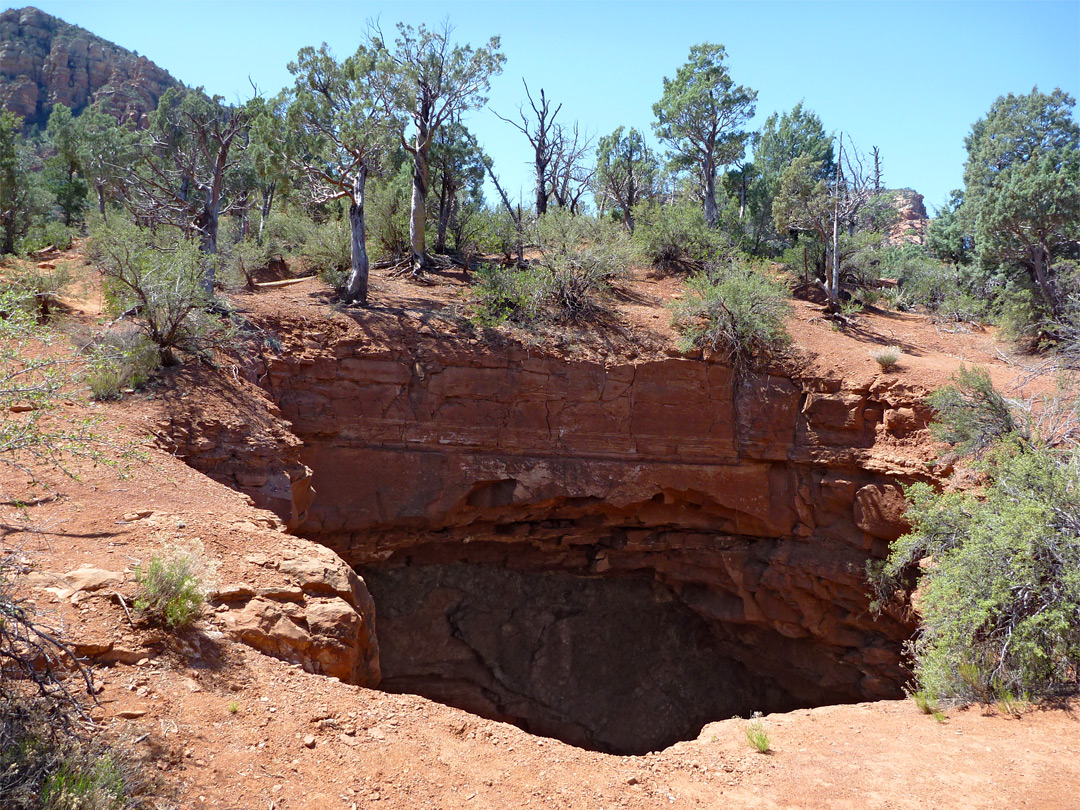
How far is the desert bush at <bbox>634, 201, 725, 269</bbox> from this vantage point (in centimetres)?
1714

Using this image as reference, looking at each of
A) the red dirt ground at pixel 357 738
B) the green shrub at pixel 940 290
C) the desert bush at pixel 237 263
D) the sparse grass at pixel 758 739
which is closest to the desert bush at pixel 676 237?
the green shrub at pixel 940 290

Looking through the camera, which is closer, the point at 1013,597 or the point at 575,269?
the point at 1013,597

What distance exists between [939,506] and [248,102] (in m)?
13.9

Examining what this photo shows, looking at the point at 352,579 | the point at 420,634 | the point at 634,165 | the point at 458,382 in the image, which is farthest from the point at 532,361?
the point at 634,165

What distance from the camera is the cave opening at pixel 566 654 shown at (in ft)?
41.9

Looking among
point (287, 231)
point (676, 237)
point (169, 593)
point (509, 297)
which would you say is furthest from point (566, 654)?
point (287, 231)

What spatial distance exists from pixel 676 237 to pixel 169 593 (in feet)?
49.9

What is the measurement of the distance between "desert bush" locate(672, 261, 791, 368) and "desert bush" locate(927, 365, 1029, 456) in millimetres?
3144

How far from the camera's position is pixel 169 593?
4707mm

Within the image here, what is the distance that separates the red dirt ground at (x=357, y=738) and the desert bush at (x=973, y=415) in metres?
4.98

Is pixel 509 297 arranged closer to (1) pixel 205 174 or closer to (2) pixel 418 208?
(2) pixel 418 208

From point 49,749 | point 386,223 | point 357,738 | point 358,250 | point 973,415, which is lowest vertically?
point 357,738

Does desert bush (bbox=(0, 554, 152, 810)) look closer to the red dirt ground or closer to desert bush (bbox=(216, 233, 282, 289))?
the red dirt ground

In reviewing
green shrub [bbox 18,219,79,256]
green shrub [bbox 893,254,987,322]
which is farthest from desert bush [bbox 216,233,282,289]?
green shrub [bbox 893,254,987,322]
